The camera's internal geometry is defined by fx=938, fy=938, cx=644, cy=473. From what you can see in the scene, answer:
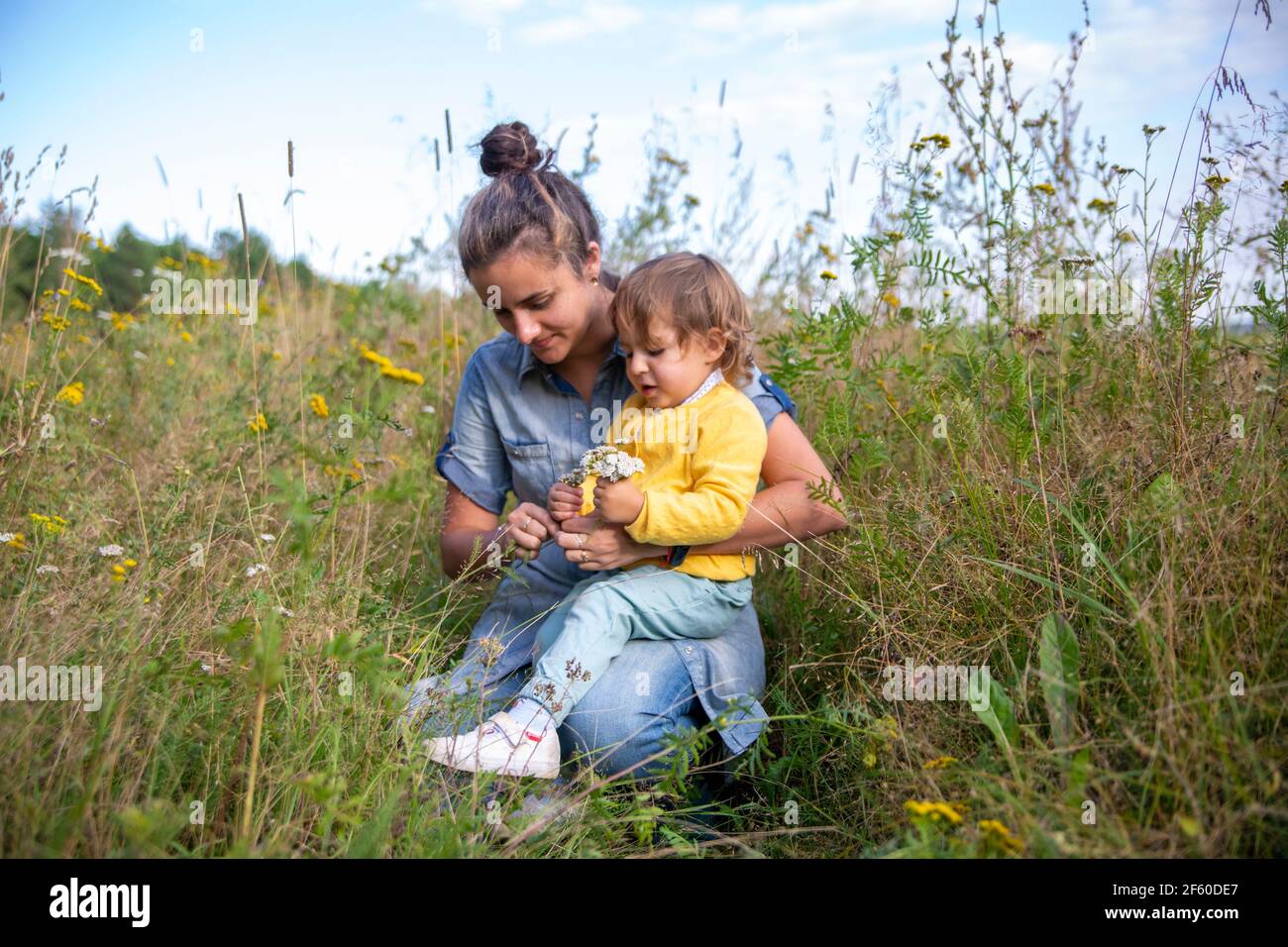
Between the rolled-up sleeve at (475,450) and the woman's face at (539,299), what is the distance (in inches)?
12.0

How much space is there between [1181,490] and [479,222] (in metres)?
1.78

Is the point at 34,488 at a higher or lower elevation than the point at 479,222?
lower

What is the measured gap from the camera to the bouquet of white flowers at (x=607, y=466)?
7.13 feet

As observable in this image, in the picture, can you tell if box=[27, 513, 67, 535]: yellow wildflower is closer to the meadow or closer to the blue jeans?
the meadow

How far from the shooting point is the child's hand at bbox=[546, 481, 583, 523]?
226cm

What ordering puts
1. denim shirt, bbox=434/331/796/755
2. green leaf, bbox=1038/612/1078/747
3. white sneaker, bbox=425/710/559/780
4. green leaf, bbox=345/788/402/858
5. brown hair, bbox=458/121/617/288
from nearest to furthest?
green leaf, bbox=345/788/402/858, green leaf, bbox=1038/612/1078/747, white sneaker, bbox=425/710/559/780, brown hair, bbox=458/121/617/288, denim shirt, bbox=434/331/796/755

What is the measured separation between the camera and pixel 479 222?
2424 mm

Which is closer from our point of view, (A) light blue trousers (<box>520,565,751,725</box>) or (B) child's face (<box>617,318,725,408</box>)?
(A) light blue trousers (<box>520,565,751,725</box>)

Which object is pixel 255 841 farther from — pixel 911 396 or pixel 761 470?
pixel 911 396

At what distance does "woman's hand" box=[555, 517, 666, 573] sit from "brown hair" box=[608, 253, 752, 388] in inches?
19.1

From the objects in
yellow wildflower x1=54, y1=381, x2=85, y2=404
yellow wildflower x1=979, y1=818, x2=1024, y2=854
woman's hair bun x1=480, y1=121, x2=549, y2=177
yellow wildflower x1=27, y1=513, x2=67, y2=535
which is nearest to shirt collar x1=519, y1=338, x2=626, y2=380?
woman's hair bun x1=480, y1=121, x2=549, y2=177

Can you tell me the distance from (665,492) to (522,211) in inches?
32.6

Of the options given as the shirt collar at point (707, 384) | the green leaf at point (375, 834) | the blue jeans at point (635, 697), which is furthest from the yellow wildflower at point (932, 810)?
the shirt collar at point (707, 384)
